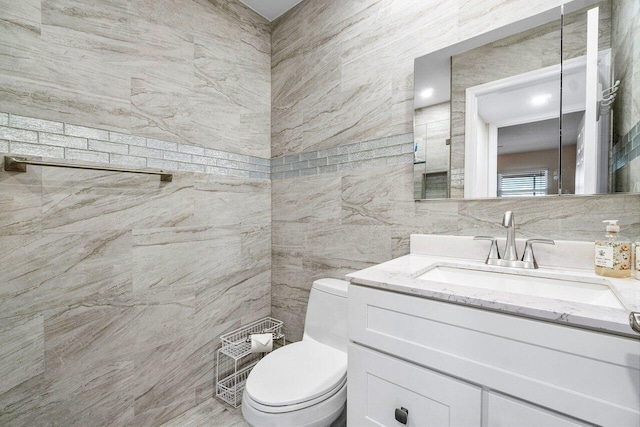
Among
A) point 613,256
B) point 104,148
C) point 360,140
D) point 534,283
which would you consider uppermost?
point 360,140

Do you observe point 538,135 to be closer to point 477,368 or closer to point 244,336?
point 477,368

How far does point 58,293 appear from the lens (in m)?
1.24

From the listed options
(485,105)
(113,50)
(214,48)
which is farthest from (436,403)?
(214,48)

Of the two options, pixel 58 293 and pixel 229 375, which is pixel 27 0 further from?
pixel 229 375

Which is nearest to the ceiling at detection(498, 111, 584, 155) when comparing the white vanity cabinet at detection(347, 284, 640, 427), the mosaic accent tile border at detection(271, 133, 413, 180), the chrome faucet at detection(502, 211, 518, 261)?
the chrome faucet at detection(502, 211, 518, 261)

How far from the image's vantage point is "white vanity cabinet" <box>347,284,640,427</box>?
62 cm

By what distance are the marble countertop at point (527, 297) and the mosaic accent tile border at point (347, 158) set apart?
64 cm

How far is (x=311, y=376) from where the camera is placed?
50.2 inches

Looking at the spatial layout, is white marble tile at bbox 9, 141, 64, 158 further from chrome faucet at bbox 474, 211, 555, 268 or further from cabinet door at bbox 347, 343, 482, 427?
chrome faucet at bbox 474, 211, 555, 268

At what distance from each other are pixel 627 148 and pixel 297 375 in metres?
1.51

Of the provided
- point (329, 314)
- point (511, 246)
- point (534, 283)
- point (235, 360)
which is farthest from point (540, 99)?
point (235, 360)

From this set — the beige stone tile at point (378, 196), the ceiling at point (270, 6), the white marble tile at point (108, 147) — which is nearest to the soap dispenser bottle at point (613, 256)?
the beige stone tile at point (378, 196)

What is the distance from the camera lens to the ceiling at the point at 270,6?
6.35 ft

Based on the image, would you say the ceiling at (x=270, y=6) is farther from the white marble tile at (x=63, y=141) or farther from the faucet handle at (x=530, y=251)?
the faucet handle at (x=530, y=251)
